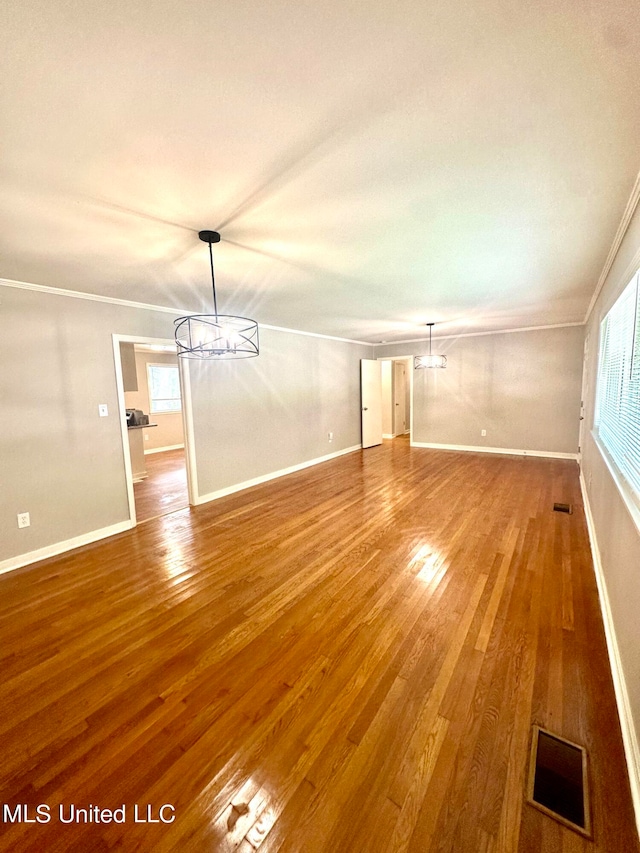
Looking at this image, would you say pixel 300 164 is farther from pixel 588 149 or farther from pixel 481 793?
pixel 481 793

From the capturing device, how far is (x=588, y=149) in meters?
1.41

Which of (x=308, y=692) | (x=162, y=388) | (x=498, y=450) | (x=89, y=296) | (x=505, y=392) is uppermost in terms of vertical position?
(x=89, y=296)

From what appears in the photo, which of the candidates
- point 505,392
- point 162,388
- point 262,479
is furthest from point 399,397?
point 162,388

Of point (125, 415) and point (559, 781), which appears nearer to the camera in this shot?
point (559, 781)

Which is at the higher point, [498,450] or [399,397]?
[399,397]

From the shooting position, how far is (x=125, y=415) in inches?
146

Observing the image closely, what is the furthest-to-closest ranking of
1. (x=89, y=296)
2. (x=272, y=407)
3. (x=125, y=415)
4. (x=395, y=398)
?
(x=395, y=398), (x=272, y=407), (x=125, y=415), (x=89, y=296)

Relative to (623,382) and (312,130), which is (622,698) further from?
(312,130)

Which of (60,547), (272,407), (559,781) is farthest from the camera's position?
(272,407)

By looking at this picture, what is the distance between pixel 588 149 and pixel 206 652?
3058 millimetres

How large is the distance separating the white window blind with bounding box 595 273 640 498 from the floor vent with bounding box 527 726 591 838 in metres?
1.12

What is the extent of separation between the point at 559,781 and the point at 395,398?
8.17 m

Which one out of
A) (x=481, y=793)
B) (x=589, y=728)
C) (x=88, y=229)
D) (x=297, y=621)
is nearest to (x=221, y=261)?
(x=88, y=229)

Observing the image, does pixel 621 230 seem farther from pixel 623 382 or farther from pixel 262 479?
pixel 262 479
